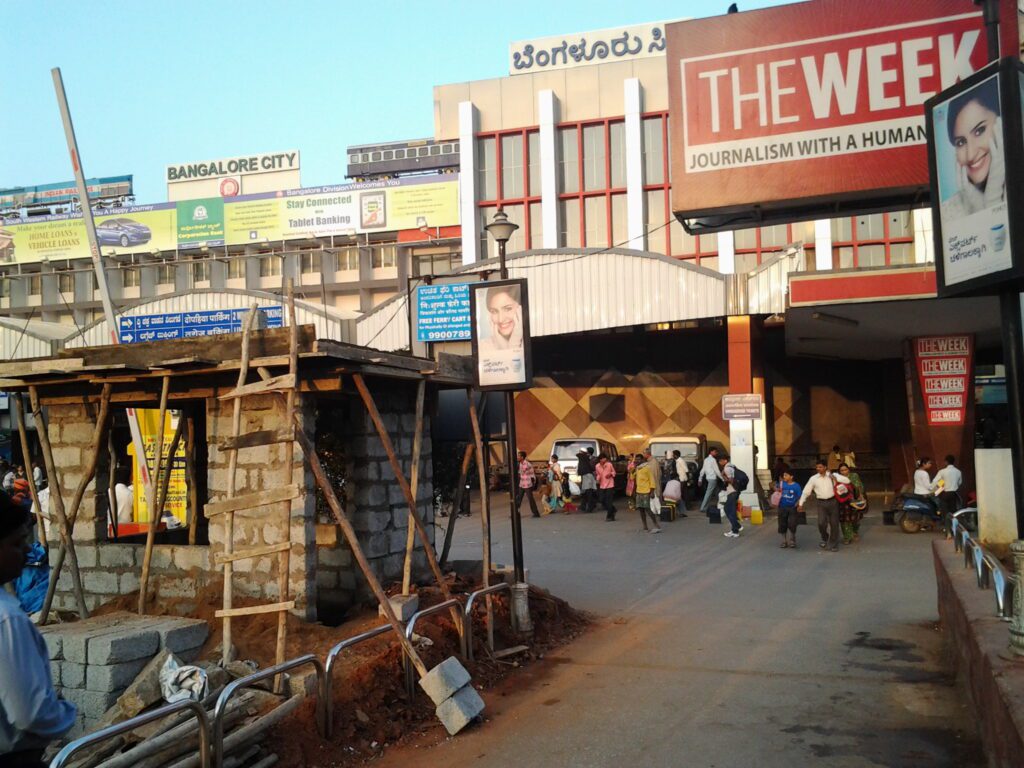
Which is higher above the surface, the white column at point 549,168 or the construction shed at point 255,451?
the white column at point 549,168

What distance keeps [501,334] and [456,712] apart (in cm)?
447

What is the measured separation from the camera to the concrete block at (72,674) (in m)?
7.25

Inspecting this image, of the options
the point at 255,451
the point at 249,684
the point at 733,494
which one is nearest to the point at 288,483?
the point at 255,451

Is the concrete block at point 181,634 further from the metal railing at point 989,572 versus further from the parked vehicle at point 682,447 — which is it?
the parked vehicle at point 682,447

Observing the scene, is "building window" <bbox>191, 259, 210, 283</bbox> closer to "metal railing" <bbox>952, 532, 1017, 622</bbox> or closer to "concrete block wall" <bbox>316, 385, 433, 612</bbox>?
"concrete block wall" <bbox>316, 385, 433, 612</bbox>

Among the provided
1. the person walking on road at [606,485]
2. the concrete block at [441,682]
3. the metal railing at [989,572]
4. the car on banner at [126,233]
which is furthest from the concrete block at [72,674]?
the car on banner at [126,233]

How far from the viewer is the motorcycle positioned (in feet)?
64.0

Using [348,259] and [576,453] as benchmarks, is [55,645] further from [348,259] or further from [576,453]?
[348,259]

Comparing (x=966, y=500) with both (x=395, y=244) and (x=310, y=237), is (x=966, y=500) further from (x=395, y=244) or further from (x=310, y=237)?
(x=310, y=237)

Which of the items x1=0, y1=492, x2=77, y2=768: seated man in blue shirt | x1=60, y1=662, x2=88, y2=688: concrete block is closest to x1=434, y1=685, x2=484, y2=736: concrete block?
x1=60, y1=662, x2=88, y2=688: concrete block

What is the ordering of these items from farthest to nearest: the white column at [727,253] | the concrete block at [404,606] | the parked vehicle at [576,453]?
the white column at [727,253] < the parked vehicle at [576,453] < the concrete block at [404,606]

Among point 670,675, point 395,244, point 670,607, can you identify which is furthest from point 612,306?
point 395,244

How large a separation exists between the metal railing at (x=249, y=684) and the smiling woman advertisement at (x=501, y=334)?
4.26m

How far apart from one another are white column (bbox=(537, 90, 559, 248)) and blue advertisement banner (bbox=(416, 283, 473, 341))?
10822mm
